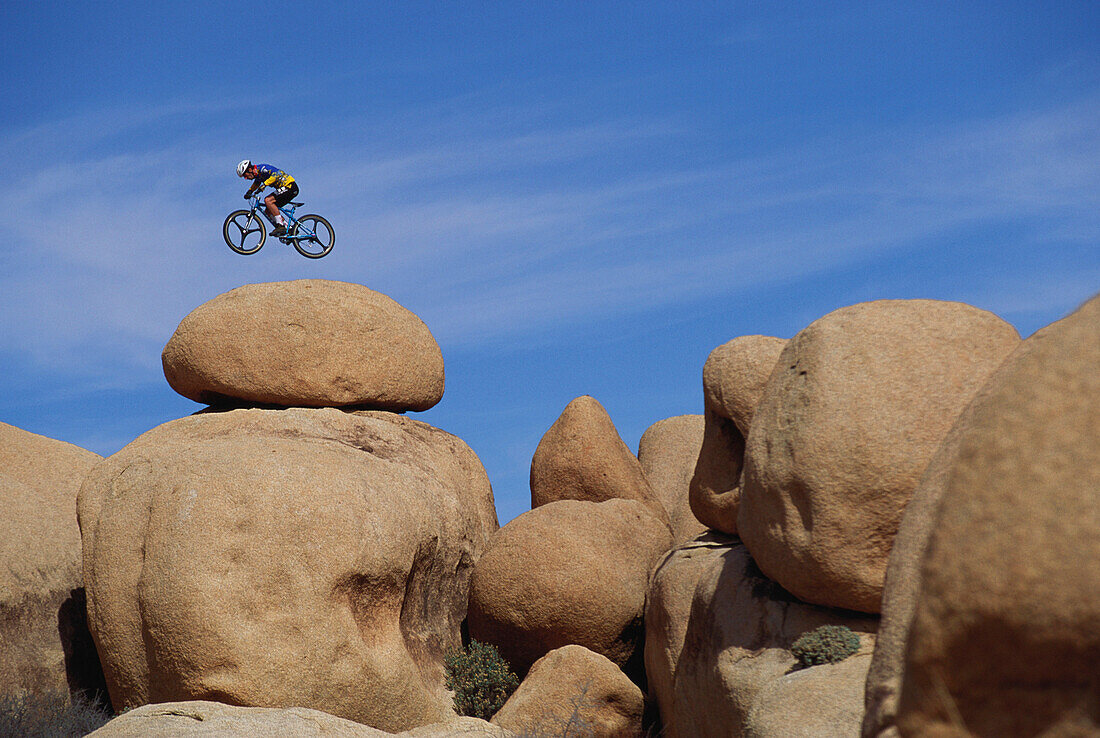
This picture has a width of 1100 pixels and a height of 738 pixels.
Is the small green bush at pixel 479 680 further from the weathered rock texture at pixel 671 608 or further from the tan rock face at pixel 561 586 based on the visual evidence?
the weathered rock texture at pixel 671 608

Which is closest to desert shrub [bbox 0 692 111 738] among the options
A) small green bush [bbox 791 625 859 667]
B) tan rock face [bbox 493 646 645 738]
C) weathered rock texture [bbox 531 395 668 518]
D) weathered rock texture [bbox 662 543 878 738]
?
tan rock face [bbox 493 646 645 738]

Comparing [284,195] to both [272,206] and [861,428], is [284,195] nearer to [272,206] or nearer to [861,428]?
[272,206]

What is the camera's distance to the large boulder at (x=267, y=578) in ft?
33.0

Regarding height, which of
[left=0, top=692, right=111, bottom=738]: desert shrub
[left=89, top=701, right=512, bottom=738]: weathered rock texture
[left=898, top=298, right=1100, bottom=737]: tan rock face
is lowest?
[left=0, top=692, right=111, bottom=738]: desert shrub

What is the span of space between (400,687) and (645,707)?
9.24 feet

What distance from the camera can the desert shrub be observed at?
10.5 meters

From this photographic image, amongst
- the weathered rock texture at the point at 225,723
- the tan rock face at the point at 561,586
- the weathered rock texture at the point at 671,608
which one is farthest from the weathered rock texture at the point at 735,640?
the weathered rock texture at the point at 225,723

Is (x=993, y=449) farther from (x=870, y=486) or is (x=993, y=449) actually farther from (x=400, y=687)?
(x=400, y=687)

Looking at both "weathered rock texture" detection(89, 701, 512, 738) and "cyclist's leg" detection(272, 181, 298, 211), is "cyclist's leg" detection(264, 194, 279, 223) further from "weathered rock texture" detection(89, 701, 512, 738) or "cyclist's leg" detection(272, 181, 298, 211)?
"weathered rock texture" detection(89, 701, 512, 738)

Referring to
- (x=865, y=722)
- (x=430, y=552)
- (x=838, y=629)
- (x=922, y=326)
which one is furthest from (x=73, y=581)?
(x=865, y=722)

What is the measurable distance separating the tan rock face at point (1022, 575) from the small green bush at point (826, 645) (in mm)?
4908

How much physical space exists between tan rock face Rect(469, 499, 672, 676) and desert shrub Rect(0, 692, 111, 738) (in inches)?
179

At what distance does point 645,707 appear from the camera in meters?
11.4

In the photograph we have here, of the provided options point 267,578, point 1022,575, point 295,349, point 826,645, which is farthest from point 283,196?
point 1022,575
